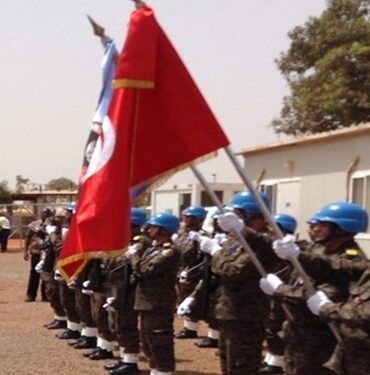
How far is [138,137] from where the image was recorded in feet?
17.5

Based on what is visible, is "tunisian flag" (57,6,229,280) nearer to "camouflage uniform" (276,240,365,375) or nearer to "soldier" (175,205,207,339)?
"camouflage uniform" (276,240,365,375)

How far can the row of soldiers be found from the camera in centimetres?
518

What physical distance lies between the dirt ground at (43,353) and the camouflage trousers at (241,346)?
7.02 feet

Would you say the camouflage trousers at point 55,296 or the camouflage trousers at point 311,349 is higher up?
the camouflage trousers at point 311,349

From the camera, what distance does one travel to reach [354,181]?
39.2 feet

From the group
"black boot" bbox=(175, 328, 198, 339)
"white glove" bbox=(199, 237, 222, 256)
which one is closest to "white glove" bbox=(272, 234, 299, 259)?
"white glove" bbox=(199, 237, 222, 256)

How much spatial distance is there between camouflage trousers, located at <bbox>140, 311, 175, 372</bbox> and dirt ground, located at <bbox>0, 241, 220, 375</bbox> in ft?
2.88

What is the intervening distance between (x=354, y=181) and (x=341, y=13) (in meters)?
14.3

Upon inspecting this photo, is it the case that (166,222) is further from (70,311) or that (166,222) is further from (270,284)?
(70,311)

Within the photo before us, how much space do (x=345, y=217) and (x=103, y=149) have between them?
1744 mm

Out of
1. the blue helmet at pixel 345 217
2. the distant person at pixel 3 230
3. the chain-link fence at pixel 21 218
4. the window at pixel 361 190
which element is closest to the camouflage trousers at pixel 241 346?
the blue helmet at pixel 345 217

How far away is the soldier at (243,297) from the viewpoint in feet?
21.7

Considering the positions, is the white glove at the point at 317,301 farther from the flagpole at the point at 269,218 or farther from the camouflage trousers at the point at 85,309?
the camouflage trousers at the point at 85,309

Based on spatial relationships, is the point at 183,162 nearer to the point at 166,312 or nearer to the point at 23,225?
the point at 166,312
